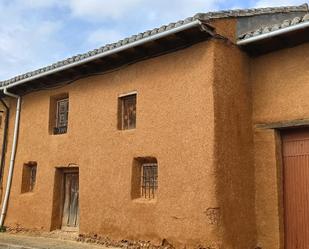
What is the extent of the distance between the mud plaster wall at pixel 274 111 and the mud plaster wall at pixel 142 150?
48.6 inches

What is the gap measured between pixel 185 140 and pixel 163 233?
6.03ft

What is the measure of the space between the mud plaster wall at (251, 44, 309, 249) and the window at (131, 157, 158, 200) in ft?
6.83

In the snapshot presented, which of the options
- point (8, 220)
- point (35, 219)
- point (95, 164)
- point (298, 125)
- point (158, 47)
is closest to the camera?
point (298, 125)

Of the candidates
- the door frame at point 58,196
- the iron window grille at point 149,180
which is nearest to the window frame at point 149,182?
the iron window grille at point 149,180

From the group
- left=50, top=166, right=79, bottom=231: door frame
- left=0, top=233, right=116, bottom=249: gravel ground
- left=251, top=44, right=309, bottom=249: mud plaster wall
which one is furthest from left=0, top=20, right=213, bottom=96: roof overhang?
left=0, top=233, right=116, bottom=249: gravel ground

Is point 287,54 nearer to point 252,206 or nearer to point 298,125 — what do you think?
point 298,125

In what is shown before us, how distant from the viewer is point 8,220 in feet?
40.7

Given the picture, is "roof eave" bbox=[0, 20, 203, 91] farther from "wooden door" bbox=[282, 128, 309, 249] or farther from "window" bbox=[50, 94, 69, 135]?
"wooden door" bbox=[282, 128, 309, 249]

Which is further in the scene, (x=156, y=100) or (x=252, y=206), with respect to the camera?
(x=156, y=100)

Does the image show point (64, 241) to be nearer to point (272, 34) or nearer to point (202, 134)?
point (202, 134)

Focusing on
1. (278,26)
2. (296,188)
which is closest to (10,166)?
(296,188)

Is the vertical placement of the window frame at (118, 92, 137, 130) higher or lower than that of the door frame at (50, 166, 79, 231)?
higher

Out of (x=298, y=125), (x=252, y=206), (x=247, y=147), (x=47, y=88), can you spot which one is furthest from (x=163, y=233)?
(x=47, y=88)

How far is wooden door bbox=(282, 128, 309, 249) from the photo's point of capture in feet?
27.3
